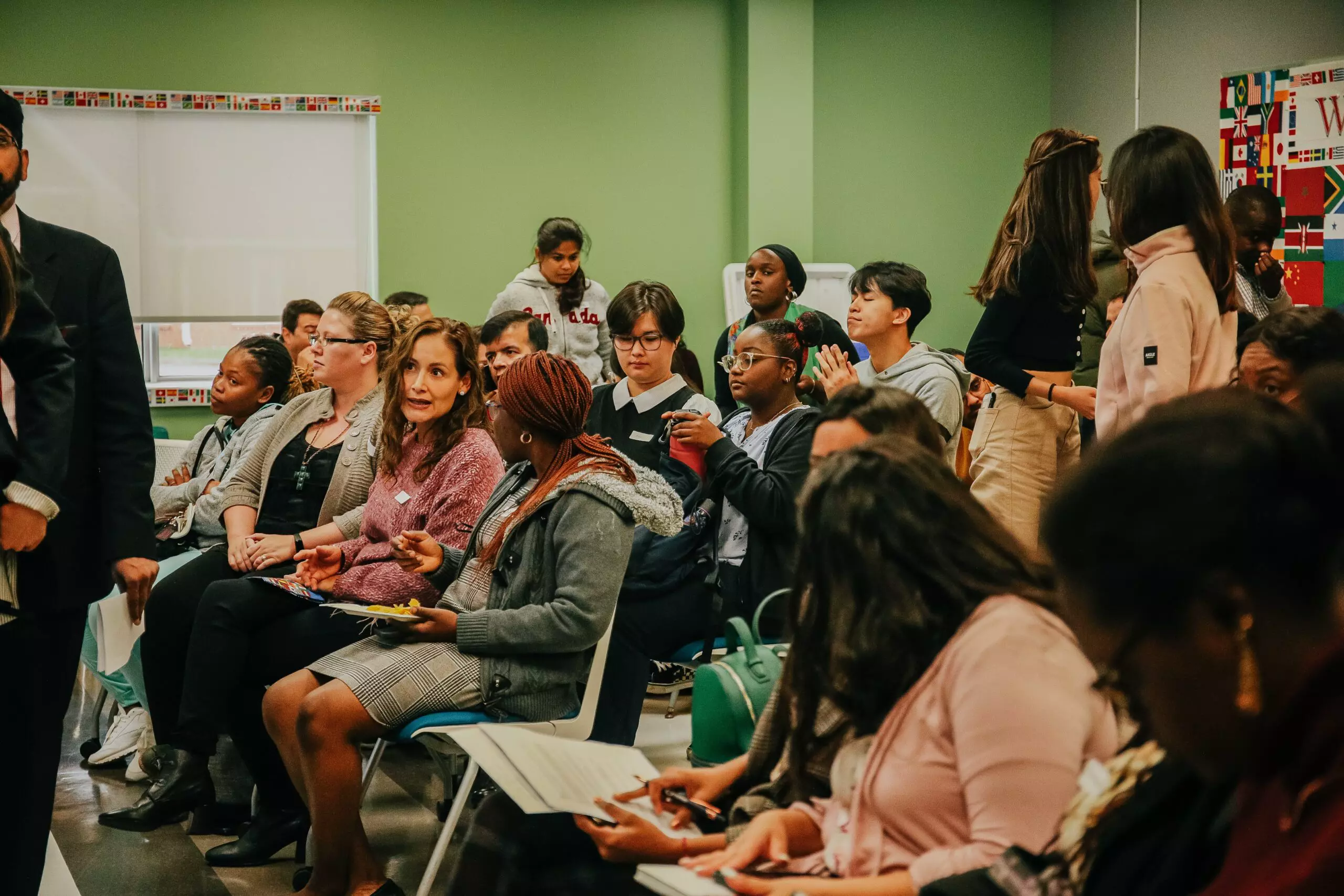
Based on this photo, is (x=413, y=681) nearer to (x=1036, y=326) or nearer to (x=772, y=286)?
(x=1036, y=326)

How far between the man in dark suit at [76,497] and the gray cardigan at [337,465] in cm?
111

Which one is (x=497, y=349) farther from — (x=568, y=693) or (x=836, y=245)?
(x=836, y=245)

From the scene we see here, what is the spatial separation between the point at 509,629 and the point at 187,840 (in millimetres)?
1332

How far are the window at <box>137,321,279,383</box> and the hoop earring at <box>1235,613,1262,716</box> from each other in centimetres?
696

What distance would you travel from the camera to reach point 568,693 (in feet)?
8.64

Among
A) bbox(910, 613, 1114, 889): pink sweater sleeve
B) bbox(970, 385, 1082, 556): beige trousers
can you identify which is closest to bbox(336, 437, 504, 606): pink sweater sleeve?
bbox(970, 385, 1082, 556): beige trousers

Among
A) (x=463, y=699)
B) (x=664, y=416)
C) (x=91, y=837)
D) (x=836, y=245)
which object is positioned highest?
(x=836, y=245)

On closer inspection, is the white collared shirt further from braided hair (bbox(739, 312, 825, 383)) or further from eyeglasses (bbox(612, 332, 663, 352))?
braided hair (bbox(739, 312, 825, 383))

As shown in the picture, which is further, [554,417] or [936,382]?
[936,382]

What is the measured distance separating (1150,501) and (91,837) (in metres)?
3.19

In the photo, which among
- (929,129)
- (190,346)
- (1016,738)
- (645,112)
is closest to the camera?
(1016,738)

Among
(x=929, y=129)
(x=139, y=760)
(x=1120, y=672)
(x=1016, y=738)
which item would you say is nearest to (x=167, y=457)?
(x=139, y=760)

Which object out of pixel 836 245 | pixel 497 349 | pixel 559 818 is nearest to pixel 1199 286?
pixel 559 818

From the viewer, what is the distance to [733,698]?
2014 millimetres
